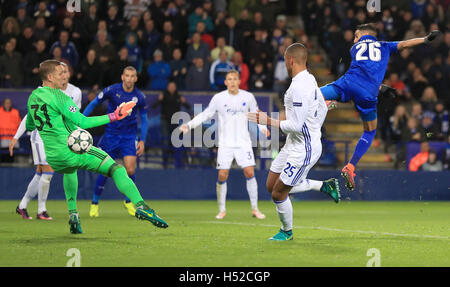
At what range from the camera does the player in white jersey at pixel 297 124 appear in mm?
8625

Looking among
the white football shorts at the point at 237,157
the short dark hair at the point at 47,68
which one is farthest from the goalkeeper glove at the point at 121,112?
the white football shorts at the point at 237,157

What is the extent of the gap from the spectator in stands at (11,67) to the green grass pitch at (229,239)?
14.9 feet

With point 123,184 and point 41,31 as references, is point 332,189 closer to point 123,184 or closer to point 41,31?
point 123,184

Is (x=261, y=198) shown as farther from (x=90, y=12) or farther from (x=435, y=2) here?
(x=435, y=2)

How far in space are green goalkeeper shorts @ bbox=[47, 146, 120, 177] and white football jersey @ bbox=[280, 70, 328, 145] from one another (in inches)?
85.1

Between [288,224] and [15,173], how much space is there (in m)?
9.67

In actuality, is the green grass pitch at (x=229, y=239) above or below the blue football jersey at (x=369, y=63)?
below

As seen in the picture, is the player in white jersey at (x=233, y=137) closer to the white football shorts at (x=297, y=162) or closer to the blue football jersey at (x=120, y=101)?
the blue football jersey at (x=120, y=101)

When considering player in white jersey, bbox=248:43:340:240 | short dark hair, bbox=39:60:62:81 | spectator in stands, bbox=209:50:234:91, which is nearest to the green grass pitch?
player in white jersey, bbox=248:43:340:240

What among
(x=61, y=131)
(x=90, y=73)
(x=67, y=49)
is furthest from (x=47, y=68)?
(x=67, y=49)

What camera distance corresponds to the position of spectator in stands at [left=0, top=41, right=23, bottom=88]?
60.9 ft

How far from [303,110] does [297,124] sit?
17cm

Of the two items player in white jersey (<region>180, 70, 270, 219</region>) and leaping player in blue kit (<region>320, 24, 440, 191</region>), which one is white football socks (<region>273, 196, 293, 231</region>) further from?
player in white jersey (<region>180, 70, 270, 219</region>)
